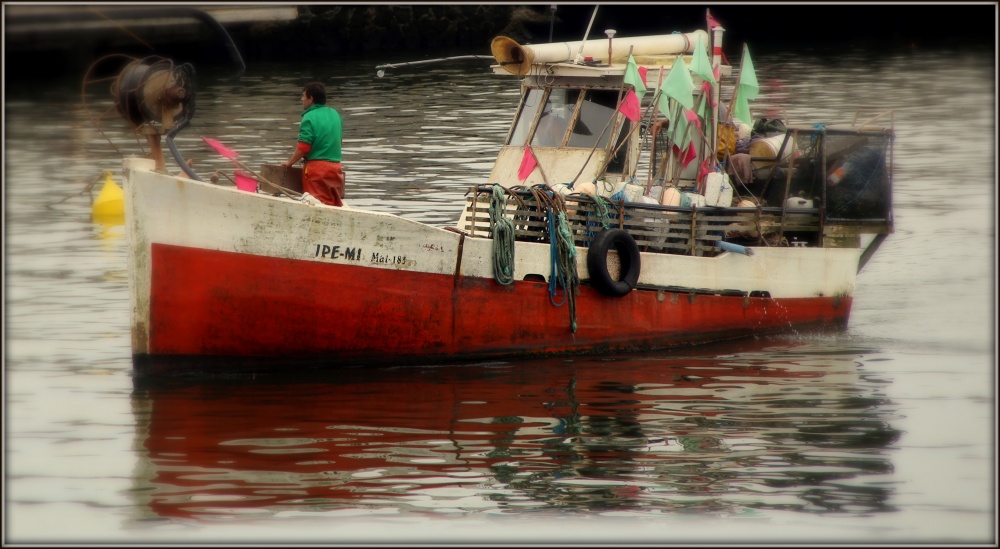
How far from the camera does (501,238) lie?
11.3 metres

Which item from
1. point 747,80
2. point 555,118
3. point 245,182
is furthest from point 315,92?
Result: point 747,80

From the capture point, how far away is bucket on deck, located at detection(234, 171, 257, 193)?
10812 millimetres

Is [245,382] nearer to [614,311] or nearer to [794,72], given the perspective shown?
[614,311]

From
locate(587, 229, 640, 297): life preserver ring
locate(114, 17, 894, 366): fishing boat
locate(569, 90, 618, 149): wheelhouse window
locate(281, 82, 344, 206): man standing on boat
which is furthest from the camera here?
locate(569, 90, 618, 149): wheelhouse window

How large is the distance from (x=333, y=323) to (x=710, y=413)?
321 centimetres

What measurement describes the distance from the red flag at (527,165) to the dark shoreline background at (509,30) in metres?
22.7

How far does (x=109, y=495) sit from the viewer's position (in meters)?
8.52

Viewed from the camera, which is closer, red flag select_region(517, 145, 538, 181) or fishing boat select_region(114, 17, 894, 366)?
fishing boat select_region(114, 17, 894, 366)

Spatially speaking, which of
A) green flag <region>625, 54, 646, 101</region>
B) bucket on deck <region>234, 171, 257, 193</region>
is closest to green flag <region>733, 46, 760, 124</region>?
green flag <region>625, 54, 646, 101</region>

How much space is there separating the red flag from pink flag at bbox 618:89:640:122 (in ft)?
3.62

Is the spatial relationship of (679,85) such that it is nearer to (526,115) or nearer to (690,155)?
(690,155)

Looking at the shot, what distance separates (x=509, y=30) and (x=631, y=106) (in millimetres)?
32202

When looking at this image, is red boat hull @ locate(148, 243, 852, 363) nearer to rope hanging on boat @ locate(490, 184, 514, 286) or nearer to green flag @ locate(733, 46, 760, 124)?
rope hanging on boat @ locate(490, 184, 514, 286)

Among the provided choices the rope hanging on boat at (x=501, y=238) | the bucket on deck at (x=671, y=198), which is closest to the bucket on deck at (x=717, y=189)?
the bucket on deck at (x=671, y=198)
